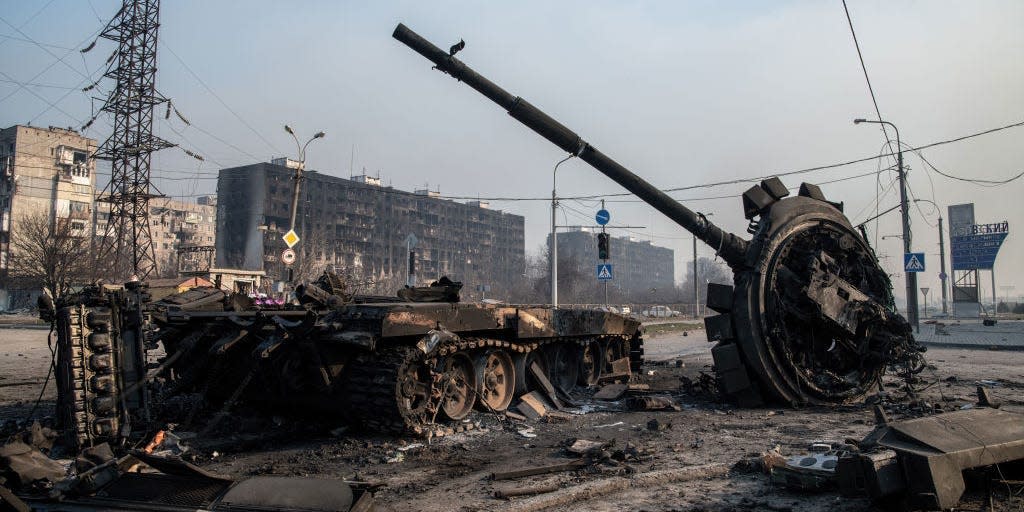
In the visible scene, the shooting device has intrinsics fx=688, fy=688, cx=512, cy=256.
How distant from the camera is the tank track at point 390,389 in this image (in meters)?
7.36

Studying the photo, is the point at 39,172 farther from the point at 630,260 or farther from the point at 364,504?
the point at 630,260

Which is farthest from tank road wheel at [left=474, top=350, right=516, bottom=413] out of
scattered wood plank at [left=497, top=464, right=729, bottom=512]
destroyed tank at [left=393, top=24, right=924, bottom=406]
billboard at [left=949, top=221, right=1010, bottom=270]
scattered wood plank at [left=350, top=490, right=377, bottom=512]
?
billboard at [left=949, top=221, right=1010, bottom=270]

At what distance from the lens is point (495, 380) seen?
9.94 metres

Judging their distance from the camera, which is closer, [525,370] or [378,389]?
[378,389]

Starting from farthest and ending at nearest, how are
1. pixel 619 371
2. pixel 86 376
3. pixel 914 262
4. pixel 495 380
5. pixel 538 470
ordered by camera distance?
pixel 914 262 → pixel 619 371 → pixel 495 380 → pixel 86 376 → pixel 538 470

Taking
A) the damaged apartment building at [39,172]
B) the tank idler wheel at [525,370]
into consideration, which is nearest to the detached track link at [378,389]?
the tank idler wheel at [525,370]

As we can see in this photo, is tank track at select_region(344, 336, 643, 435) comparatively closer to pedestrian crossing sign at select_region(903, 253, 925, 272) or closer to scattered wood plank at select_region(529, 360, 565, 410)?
scattered wood plank at select_region(529, 360, 565, 410)

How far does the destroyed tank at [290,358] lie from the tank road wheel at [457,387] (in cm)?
2

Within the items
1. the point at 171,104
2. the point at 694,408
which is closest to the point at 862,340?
the point at 694,408

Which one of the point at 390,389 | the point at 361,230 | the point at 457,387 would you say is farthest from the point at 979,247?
the point at 361,230

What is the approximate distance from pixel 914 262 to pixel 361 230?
228 ft

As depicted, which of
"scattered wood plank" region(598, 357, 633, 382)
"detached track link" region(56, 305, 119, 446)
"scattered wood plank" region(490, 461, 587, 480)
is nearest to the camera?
"scattered wood plank" region(490, 461, 587, 480)

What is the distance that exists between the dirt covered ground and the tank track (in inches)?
8.9

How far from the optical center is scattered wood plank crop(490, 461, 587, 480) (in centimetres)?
591
